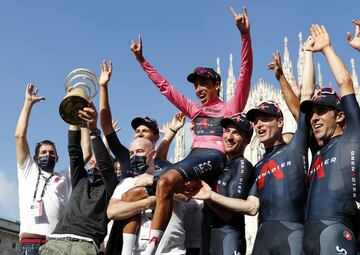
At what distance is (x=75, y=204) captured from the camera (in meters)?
4.49

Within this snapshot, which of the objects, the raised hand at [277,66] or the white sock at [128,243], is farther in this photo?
the raised hand at [277,66]

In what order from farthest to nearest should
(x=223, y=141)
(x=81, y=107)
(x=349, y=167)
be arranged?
(x=81, y=107)
(x=223, y=141)
(x=349, y=167)

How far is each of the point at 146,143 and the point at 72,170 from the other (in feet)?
3.38

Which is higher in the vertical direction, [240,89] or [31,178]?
[240,89]

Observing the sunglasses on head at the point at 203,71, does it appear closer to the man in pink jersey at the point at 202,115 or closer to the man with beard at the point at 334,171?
the man in pink jersey at the point at 202,115

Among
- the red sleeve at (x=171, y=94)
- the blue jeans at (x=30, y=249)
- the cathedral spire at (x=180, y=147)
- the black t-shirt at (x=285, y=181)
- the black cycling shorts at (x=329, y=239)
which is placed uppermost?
the cathedral spire at (x=180, y=147)

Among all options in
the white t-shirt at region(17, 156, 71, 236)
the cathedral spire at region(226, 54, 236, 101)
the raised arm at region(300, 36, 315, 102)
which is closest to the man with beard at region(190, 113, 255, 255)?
the raised arm at region(300, 36, 315, 102)

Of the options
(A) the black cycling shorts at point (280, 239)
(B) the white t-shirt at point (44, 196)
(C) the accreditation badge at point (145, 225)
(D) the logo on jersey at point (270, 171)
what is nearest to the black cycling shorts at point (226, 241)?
(A) the black cycling shorts at point (280, 239)

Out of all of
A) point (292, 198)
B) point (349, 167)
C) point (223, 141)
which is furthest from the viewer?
point (223, 141)

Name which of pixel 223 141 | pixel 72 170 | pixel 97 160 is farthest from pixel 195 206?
pixel 72 170

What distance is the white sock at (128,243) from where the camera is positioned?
12.7ft

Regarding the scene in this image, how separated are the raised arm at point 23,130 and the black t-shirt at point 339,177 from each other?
332cm

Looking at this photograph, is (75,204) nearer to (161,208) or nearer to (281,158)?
(161,208)

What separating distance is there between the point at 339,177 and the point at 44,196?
10.7ft
